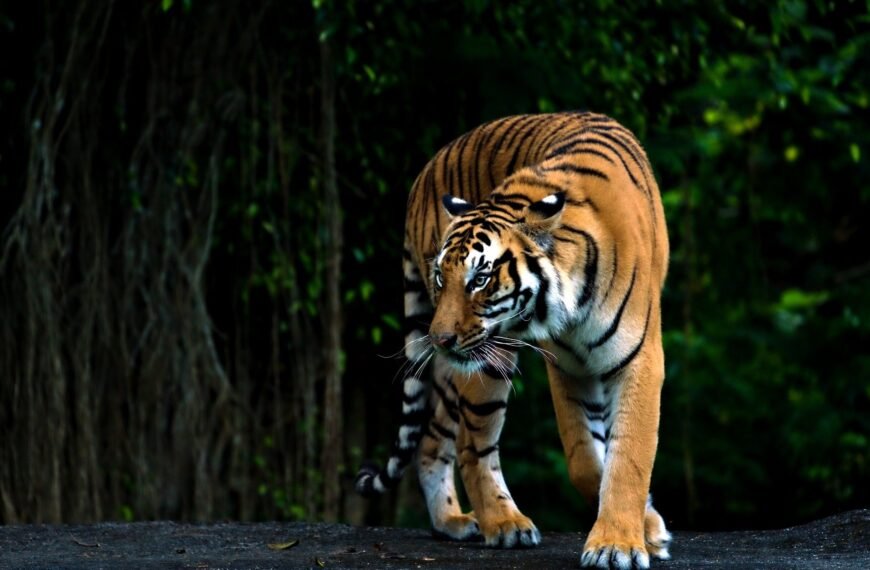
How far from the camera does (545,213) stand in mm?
4355

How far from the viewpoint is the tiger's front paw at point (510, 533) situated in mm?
4984

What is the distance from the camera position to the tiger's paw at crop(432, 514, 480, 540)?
528cm

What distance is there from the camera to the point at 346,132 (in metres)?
7.85

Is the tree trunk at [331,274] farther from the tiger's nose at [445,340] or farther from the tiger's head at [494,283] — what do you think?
the tiger's nose at [445,340]

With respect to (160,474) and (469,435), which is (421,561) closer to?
(469,435)

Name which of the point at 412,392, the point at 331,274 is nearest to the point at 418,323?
the point at 412,392

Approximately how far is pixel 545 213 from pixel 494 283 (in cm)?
27

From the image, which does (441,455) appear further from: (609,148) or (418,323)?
(609,148)

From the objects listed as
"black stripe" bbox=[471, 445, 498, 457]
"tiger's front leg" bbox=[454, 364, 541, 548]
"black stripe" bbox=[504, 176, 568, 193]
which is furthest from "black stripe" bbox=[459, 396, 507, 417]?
"black stripe" bbox=[504, 176, 568, 193]

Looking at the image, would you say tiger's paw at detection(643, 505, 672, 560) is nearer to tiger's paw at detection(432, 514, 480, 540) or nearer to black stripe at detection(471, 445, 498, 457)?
black stripe at detection(471, 445, 498, 457)

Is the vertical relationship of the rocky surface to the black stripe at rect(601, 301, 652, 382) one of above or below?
below

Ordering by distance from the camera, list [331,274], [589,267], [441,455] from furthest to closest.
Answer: [331,274]
[441,455]
[589,267]

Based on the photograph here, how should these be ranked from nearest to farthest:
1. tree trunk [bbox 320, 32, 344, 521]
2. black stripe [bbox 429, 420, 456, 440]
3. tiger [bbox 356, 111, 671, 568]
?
tiger [bbox 356, 111, 671, 568], black stripe [bbox 429, 420, 456, 440], tree trunk [bbox 320, 32, 344, 521]

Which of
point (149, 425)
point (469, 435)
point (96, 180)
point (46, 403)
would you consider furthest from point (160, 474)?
point (469, 435)
